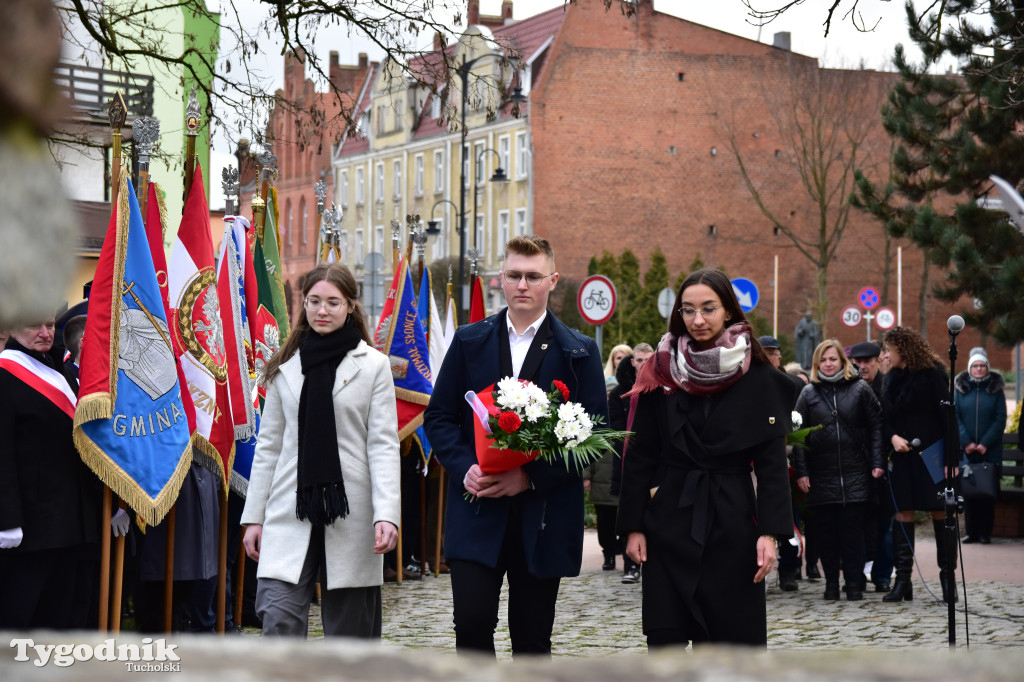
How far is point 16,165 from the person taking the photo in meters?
1.21

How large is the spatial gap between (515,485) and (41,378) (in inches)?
116

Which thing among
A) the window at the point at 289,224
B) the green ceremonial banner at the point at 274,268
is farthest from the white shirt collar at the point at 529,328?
the window at the point at 289,224

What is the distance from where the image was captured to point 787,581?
39.7ft

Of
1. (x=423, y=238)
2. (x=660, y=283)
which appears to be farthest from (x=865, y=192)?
(x=660, y=283)

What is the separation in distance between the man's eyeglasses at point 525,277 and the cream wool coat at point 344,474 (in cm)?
68

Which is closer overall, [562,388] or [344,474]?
[562,388]

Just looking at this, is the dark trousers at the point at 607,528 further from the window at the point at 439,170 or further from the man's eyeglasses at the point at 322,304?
the window at the point at 439,170

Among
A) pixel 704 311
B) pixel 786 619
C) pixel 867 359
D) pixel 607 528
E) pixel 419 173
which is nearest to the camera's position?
pixel 704 311

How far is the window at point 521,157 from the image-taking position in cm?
5499

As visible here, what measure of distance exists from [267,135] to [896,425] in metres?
6.02

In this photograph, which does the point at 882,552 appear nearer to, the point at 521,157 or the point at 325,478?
the point at 325,478

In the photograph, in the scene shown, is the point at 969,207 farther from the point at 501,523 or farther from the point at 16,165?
the point at 16,165

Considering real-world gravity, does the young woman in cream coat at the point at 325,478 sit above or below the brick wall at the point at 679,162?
below

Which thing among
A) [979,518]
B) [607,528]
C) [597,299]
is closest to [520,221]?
[597,299]
